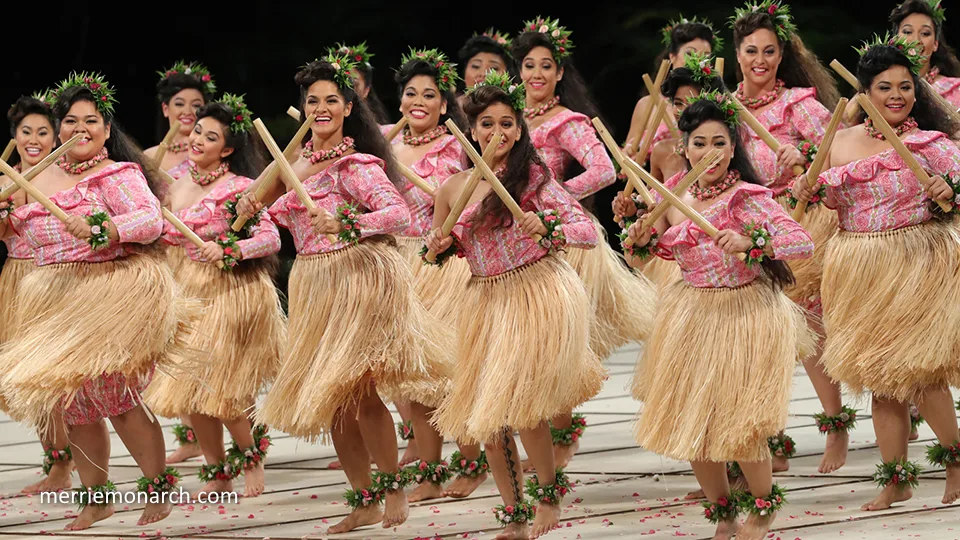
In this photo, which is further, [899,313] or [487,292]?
[899,313]

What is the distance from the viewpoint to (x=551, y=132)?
5.06 meters

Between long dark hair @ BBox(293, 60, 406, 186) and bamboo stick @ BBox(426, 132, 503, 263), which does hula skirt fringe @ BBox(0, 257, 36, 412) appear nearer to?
long dark hair @ BBox(293, 60, 406, 186)

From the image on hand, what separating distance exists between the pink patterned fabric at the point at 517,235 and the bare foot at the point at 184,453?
176cm

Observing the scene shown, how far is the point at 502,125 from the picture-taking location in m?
4.00

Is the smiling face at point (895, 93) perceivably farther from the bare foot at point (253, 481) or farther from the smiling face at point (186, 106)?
the smiling face at point (186, 106)

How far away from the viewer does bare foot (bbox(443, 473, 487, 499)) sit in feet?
15.0

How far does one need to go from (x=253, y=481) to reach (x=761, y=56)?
1.96 m

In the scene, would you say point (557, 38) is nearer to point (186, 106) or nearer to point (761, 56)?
point (761, 56)

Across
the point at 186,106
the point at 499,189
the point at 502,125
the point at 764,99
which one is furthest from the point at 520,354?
the point at 186,106

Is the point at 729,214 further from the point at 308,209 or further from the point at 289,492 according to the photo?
the point at 289,492

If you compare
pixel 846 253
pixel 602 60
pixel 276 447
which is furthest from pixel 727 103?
pixel 602 60

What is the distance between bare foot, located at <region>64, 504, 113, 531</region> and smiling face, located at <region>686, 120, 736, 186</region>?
179cm

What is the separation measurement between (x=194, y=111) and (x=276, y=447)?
1.21m

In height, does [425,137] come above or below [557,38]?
below
